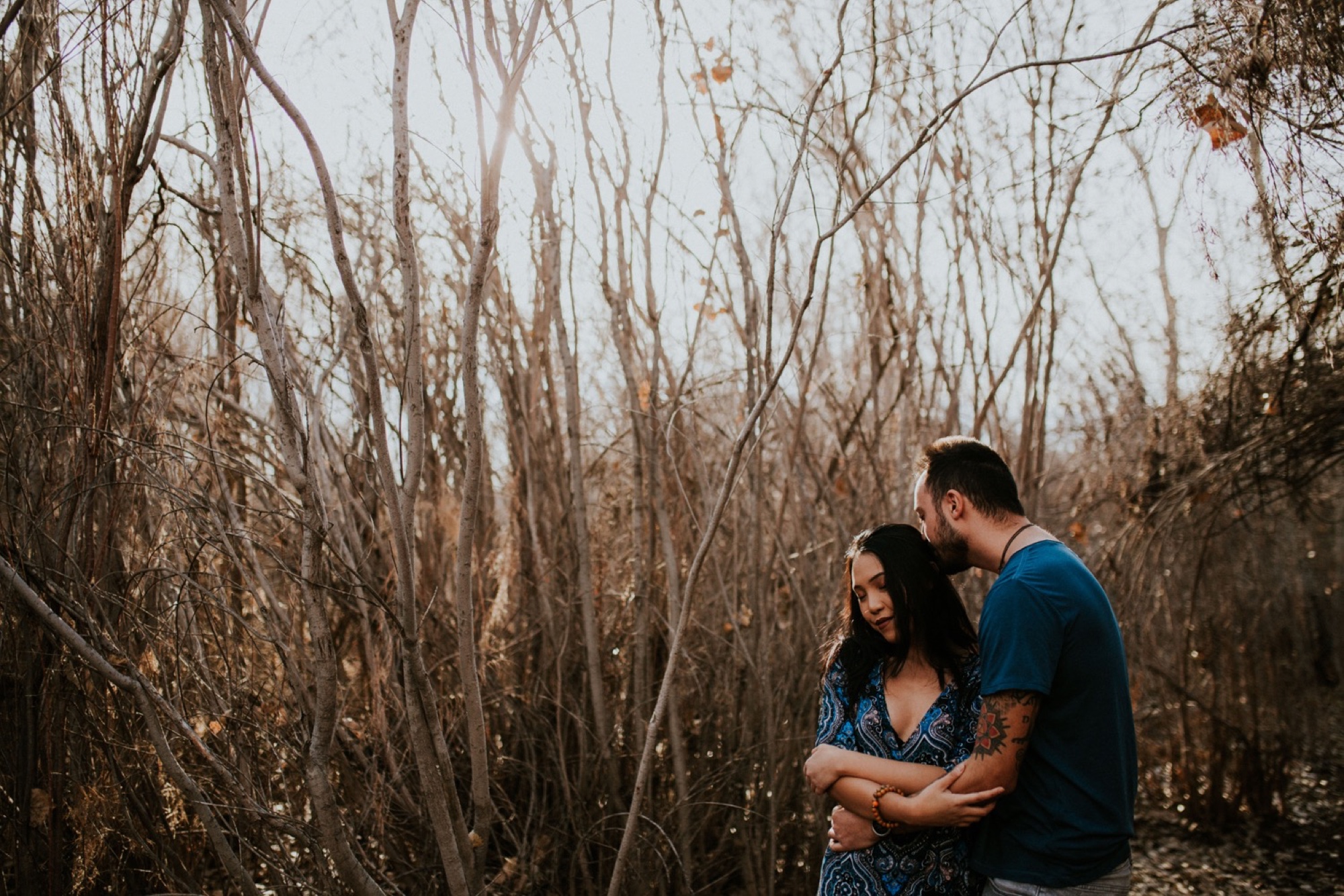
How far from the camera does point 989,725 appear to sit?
1.74 metres

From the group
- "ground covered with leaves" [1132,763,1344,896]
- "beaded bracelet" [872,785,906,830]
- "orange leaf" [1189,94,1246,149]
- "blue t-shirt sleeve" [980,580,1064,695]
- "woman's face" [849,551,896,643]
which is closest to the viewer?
"blue t-shirt sleeve" [980,580,1064,695]

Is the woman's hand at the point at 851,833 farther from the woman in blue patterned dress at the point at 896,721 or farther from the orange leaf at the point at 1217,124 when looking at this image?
the orange leaf at the point at 1217,124

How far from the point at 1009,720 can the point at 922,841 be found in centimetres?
43

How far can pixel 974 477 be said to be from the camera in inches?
77.7

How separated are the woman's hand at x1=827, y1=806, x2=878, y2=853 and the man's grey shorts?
244mm

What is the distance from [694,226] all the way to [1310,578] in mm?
8012

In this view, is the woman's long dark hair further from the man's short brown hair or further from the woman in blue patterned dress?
the man's short brown hair

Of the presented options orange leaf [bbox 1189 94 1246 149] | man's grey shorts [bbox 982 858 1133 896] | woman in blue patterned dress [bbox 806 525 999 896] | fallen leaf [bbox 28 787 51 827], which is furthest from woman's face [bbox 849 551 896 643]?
fallen leaf [bbox 28 787 51 827]

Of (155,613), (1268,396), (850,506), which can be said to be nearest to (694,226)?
(850,506)

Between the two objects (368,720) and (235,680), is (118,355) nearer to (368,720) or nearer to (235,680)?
(235,680)

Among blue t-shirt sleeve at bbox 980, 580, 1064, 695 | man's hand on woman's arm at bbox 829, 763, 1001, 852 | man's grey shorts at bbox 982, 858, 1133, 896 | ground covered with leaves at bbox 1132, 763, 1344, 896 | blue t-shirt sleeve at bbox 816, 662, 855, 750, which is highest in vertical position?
blue t-shirt sleeve at bbox 980, 580, 1064, 695

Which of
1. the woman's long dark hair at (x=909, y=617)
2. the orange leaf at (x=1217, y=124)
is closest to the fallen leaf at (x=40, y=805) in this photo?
the woman's long dark hair at (x=909, y=617)

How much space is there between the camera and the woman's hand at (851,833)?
1946mm

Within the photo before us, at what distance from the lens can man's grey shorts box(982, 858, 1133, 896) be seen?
176cm
